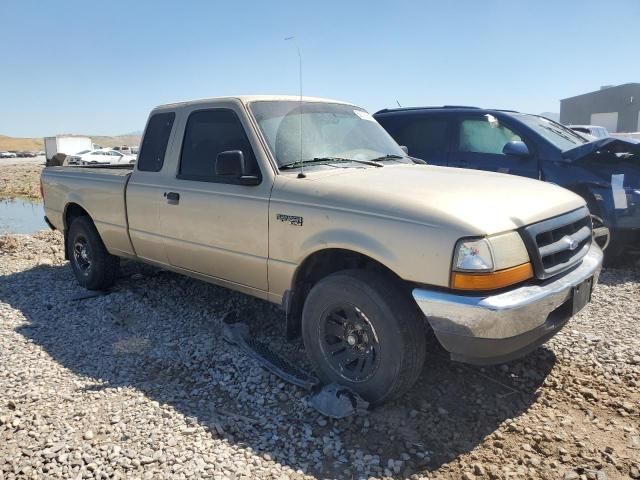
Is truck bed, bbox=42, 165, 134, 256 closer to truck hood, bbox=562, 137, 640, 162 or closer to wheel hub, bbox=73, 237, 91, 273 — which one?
wheel hub, bbox=73, 237, 91, 273

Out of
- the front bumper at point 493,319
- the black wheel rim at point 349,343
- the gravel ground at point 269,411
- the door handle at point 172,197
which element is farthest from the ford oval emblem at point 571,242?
the door handle at point 172,197

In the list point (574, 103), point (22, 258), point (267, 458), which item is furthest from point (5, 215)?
point (574, 103)

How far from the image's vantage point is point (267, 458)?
9.31 ft

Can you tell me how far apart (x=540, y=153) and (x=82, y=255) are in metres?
5.47

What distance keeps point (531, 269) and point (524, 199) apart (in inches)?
19.8

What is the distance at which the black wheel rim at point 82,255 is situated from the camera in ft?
18.9

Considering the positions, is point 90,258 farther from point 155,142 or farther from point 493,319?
point 493,319

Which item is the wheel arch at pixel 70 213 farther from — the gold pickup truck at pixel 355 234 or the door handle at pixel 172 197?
the door handle at pixel 172 197

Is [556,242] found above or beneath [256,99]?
beneath

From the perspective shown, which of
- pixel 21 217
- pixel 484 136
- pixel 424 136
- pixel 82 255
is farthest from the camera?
pixel 21 217

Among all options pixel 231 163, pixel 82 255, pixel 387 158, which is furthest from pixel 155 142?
pixel 387 158

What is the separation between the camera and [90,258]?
222 inches

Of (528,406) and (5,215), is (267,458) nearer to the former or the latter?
(528,406)

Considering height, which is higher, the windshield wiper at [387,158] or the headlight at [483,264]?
the windshield wiper at [387,158]
